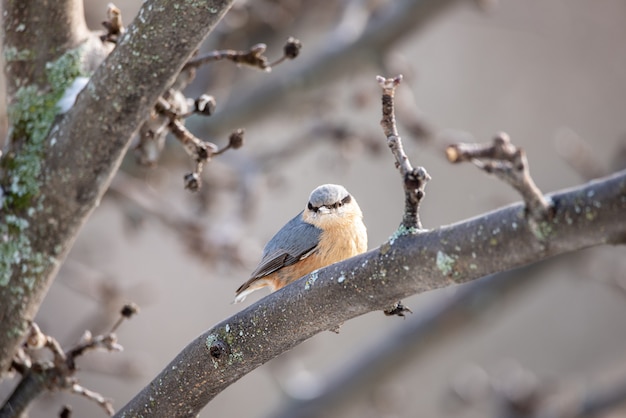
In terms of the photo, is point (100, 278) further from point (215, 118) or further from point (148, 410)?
point (148, 410)

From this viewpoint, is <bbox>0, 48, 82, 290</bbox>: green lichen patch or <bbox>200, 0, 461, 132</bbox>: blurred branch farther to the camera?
<bbox>200, 0, 461, 132</bbox>: blurred branch

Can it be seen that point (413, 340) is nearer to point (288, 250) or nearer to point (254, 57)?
point (288, 250)

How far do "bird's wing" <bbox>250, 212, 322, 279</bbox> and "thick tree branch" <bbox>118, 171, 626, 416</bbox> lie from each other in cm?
73

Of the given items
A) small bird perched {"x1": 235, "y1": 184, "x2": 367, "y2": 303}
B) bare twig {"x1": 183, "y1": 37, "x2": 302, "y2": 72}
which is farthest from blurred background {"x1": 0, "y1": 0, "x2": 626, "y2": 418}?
bare twig {"x1": 183, "y1": 37, "x2": 302, "y2": 72}

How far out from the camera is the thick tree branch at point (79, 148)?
185 centimetres

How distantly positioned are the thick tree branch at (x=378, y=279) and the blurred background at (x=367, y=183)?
2.20m

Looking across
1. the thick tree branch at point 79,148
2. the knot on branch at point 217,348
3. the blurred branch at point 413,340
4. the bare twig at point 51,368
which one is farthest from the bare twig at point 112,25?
the blurred branch at point 413,340

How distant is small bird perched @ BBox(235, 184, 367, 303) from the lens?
250 centimetres

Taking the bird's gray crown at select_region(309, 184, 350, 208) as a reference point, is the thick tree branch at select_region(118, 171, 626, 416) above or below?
below

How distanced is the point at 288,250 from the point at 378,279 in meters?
1.07

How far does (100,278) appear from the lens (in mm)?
4328

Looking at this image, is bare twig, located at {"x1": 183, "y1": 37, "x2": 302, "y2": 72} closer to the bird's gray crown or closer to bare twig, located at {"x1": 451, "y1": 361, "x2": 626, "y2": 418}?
the bird's gray crown

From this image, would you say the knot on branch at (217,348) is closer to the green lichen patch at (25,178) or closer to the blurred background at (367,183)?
the green lichen patch at (25,178)

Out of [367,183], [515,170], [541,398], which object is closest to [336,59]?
[541,398]
